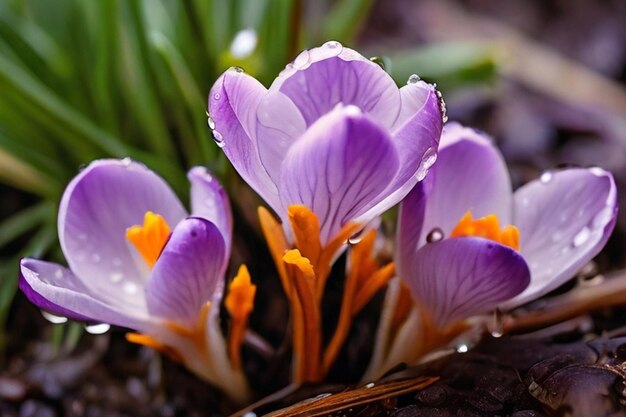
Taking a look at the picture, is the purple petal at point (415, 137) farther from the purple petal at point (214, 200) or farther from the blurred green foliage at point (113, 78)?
the blurred green foliage at point (113, 78)

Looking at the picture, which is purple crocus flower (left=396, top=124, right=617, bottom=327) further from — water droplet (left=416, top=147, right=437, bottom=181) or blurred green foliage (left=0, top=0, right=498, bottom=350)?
blurred green foliage (left=0, top=0, right=498, bottom=350)

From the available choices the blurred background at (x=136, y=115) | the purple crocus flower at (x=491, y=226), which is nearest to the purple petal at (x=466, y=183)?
the purple crocus flower at (x=491, y=226)

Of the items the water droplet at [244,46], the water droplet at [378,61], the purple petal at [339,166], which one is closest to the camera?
the purple petal at [339,166]

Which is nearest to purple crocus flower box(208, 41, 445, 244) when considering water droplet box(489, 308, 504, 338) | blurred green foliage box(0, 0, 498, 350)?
water droplet box(489, 308, 504, 338)

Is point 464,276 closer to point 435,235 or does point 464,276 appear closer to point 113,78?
point 435,235

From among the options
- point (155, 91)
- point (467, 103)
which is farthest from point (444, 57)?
point (155, 91)

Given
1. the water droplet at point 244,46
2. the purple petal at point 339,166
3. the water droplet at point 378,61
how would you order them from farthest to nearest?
1. the water droplet at point 244,46
2. the water droplet at point 378,61
3. the purple petal at point 339,166

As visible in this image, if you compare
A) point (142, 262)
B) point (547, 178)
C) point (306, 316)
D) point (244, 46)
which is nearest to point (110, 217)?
point (142, 262)
